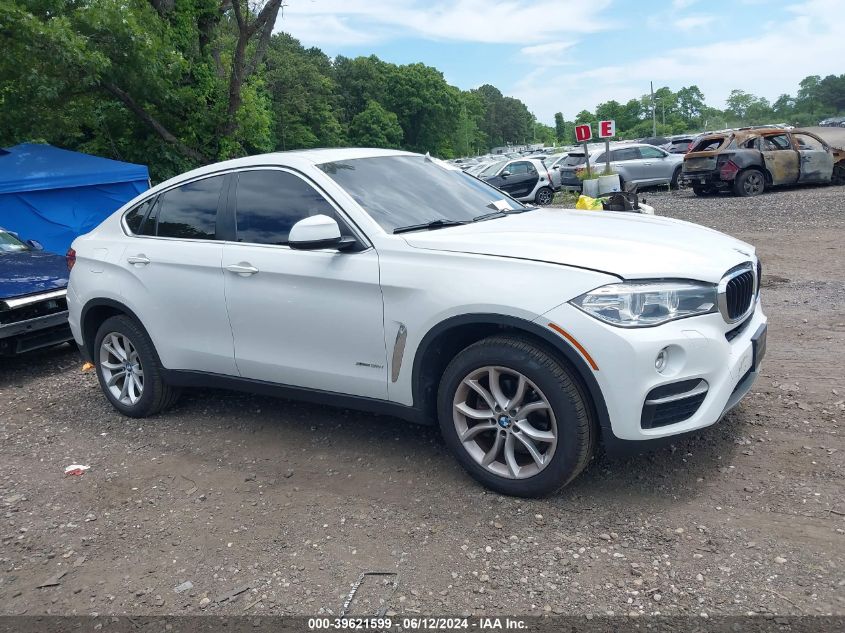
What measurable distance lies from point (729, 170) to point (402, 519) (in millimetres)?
16927

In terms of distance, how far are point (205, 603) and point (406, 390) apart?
141 centimetres

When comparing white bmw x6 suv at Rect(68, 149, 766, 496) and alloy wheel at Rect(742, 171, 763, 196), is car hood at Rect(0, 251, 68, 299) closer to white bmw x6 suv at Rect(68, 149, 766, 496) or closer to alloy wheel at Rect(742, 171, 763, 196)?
white bmw x6 suv at Rect(68, 149, 766, 496)

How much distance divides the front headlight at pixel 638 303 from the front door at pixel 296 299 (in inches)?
45.5

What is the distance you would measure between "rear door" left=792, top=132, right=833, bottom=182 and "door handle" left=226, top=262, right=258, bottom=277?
17.7 m

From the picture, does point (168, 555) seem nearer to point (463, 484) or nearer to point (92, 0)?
point (463, 484)

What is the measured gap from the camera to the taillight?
17.9 m

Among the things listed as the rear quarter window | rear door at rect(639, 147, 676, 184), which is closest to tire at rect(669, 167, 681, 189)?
rear door at rect(639, 147, 676, 184)

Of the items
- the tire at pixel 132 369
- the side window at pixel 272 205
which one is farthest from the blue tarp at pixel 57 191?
the side window at pixel 272 205

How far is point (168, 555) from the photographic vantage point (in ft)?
11.4

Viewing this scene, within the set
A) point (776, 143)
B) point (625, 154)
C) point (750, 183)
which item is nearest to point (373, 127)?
point (625, 154)

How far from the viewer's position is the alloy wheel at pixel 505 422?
349 centimetres

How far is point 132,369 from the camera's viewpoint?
5328 millimetres

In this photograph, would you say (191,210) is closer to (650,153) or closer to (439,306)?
(439,306)

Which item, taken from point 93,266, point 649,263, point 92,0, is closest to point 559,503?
point 649,263
